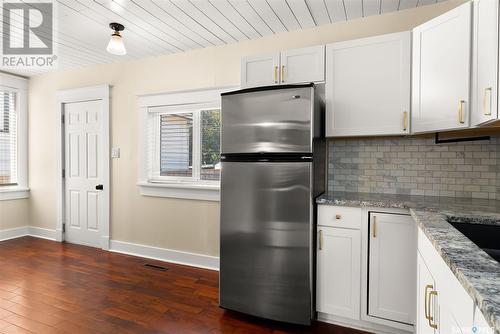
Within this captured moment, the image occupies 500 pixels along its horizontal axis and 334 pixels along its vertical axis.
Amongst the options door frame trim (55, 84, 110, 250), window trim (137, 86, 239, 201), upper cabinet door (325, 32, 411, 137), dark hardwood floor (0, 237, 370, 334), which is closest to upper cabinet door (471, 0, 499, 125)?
upper cabinet door (325, 32, 411, 137)

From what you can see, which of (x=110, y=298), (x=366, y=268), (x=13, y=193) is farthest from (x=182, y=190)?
(x=13, y=193)

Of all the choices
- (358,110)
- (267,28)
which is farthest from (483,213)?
(267,28)

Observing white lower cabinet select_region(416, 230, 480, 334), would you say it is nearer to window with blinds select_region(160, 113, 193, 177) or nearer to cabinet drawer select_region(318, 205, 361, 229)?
cabinet drawer select_region(318, 205, 361, 229)

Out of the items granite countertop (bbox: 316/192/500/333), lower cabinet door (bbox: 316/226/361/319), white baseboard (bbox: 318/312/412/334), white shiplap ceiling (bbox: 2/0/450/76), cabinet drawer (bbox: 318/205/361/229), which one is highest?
white shiplap ceiling (bbox: 2/0/450/76)

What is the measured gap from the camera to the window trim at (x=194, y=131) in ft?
10.5

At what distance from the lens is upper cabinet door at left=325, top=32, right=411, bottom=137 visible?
2100mm

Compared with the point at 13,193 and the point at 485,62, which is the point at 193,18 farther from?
the point at 13,193

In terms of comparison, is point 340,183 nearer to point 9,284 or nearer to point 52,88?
point 9,284

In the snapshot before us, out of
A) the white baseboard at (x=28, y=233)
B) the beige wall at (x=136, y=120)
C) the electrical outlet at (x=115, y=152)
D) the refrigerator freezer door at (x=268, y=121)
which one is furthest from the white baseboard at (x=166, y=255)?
the refrigerator freezer door at (x=268, y=121)

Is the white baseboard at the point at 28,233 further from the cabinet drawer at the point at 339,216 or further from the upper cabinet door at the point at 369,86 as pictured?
the upper cabinet door at the point at 369,86

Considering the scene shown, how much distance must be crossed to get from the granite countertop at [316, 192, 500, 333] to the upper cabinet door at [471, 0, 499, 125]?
1.78ft

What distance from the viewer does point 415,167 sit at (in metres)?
2.33

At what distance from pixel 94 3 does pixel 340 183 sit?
2.56 meters

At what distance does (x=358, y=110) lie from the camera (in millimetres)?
2221
